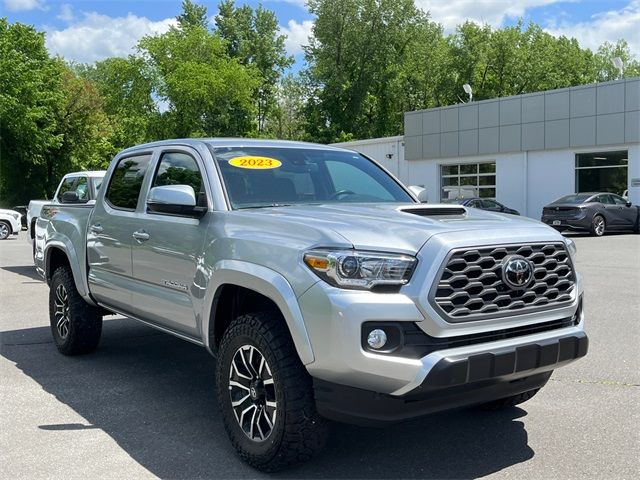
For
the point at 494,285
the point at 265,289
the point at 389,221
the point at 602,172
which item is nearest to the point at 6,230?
the point at 265,289

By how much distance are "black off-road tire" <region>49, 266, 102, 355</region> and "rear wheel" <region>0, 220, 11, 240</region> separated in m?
19.8

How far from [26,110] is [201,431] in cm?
3866

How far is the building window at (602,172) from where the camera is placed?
92.1ft

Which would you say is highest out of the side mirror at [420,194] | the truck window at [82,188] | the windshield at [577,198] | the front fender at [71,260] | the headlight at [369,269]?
the truck window at [82,188]

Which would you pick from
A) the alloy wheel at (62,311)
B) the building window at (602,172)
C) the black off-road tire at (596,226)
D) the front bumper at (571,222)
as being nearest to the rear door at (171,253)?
the alloy wheel at (62,311)

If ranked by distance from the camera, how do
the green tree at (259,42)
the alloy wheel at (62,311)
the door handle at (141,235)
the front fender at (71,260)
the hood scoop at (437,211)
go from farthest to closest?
1. the green tree at (259,42)
2. the alloy wheel at (62,311)
3. the front fender at (71,260)
4. the door handle at (141,235)
5. the hood scoop at (437,211)

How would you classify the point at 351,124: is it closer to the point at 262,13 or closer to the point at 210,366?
the point at 262,13

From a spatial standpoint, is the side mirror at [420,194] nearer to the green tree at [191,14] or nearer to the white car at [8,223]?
the white car at [8,223]

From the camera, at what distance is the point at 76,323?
6.22 metres

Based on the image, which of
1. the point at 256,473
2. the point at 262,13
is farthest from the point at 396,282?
the point at 262,13

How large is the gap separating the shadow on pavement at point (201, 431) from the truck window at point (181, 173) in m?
1.50

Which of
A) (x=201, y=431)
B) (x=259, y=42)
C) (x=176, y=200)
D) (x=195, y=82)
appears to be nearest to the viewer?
(x=176, y=200)

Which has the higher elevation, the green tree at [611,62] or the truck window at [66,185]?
the green tree at [611,62]

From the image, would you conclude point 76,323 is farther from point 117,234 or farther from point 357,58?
point 357,58
